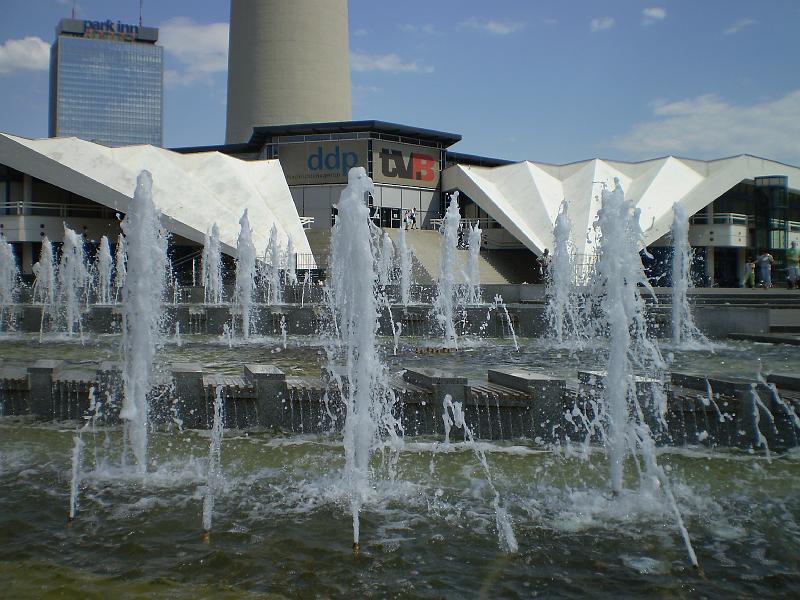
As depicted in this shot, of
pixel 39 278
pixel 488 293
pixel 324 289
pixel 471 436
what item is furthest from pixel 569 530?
pixel 39 278

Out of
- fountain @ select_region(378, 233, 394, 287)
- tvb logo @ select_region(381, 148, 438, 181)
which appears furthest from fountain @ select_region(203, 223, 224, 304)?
tvb logo @ select_region(381, 148, 438, 181)

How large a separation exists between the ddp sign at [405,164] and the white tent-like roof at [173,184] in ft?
21.4

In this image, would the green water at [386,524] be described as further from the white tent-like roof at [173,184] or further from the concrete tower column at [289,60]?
the concrete tower column at [289,60]

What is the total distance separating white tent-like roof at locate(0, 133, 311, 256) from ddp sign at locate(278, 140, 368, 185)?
5418mm

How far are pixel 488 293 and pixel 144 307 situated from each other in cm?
1436

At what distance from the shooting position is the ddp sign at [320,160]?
112 ft

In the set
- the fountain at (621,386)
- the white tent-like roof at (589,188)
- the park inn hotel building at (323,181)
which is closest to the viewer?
the fountain at (621,386)

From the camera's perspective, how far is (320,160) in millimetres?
34344

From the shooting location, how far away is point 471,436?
6277 millimetres

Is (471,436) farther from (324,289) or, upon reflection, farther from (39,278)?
(39,278)

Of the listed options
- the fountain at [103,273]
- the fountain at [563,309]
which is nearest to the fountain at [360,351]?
the fountain at [563,309]

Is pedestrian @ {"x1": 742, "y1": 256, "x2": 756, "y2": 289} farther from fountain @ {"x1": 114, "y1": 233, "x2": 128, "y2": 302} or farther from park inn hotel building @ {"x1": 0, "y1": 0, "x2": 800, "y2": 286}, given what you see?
fountain @ {"x1": 114, "y1": 233, "x2": 128, "y2": 302}

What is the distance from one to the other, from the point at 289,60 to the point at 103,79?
113198 millimetres

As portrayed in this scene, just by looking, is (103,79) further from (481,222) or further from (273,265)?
(273,265)
